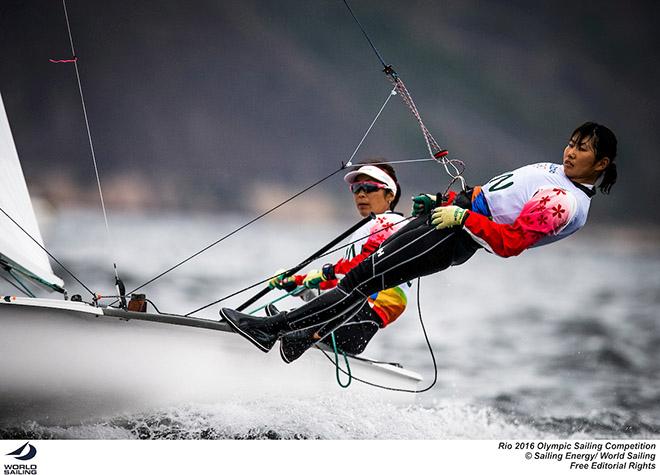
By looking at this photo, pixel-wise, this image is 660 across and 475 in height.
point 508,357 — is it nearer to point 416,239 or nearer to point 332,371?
point 332,371

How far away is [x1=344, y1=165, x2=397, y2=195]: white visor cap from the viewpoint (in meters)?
2.84

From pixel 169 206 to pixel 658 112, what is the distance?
2228mm

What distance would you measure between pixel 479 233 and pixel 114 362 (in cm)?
125

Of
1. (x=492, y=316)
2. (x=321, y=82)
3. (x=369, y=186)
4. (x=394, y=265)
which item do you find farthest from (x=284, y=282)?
(x=492, y=316)

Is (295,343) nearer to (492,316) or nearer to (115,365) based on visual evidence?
(115,365)

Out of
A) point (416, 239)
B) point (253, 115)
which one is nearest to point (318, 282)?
point (416, 239)

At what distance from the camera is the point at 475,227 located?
7.30 feet

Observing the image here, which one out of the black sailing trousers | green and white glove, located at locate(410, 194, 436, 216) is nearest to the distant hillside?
green and white glove, located at locate(410, 194, 436, 216)

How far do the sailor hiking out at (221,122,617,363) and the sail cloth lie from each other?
34.0 inches

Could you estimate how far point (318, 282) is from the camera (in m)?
2.77
